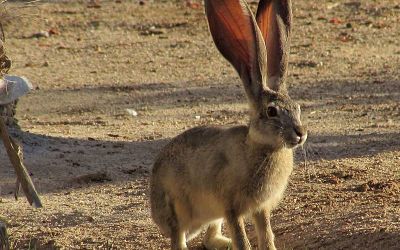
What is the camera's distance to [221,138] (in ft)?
19.7

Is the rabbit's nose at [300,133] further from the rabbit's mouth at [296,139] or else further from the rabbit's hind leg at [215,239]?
the rabbit's hind leg at [215,239]

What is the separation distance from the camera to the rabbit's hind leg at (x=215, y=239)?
21.3 ft

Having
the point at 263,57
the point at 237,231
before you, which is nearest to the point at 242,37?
the point at 263,57

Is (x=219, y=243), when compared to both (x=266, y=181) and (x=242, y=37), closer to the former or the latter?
(x=266, y=181)

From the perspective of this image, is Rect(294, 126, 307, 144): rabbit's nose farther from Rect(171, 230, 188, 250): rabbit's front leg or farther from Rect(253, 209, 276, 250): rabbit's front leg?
Rect(171, 230, 188, 250): rabbit's front leg

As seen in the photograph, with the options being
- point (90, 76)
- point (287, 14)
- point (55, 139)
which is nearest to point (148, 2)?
point (90, 76)

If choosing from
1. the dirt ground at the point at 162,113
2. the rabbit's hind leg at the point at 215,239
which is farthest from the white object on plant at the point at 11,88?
the rabbit's hind leg at the point at 215,239

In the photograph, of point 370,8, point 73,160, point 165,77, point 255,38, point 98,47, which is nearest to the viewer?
point 255,38

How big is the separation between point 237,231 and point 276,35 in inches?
44.9

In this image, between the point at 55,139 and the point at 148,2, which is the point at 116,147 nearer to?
the point at 55,139

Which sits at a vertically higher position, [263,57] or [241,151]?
[263,57]

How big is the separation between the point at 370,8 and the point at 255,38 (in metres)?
8.22

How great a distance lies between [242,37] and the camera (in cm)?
596

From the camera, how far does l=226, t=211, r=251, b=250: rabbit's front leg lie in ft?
19.1
